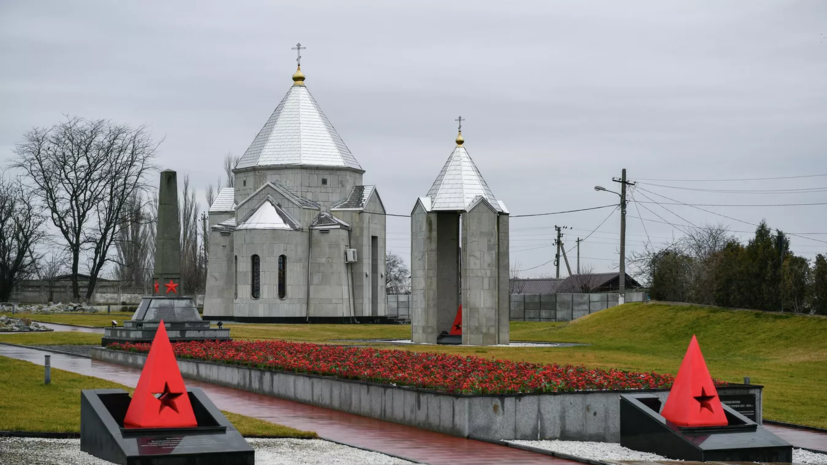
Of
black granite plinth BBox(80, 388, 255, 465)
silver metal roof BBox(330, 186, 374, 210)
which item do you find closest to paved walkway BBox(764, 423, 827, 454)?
black granite plinth BBox(80, 388, 255, 465)

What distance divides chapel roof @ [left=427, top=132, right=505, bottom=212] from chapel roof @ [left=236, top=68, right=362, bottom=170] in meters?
20.0

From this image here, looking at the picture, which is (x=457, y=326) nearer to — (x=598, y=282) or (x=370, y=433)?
(x=370, y=433)

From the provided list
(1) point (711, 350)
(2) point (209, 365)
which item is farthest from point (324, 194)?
(2) point (209, 365)

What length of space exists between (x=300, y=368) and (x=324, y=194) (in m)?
36.7

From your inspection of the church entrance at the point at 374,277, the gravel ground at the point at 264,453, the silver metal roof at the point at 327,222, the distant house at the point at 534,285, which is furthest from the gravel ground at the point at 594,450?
the distant house at the point at 534,285

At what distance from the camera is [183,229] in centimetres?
8169

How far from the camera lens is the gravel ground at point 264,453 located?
11.3 metres

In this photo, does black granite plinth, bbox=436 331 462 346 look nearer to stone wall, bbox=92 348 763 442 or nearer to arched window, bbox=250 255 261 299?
stone wall, bbox=92 348 763 442

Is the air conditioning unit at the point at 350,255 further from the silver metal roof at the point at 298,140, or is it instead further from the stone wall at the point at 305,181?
the silver metal roof at the point at 298,140

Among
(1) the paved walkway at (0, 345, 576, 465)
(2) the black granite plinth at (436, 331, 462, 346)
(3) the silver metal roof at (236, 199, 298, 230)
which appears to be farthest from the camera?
(3) the silver metal roof at (236, 199, 298, 230)

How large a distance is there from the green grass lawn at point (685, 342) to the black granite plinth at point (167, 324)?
15.0 ft

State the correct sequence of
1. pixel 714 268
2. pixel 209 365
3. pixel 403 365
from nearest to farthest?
pixel 403 365, pixel 209 365, pixel 714 268

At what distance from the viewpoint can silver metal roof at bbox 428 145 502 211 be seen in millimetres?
34344

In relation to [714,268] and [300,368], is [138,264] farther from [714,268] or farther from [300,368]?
[300,368]
